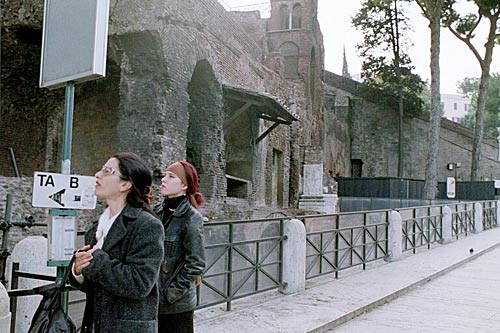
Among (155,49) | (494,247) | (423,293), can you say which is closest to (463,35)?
(494,247)

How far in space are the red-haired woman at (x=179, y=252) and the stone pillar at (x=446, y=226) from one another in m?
12.3

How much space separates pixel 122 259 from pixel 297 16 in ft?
95.2

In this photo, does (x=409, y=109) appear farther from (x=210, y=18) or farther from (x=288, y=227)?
(x=288, y=227)

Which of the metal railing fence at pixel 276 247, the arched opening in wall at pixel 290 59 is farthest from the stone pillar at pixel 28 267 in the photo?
the arched opening in wall at pixel 290 59

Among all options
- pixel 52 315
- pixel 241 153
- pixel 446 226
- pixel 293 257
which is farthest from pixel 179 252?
pixel 241 153

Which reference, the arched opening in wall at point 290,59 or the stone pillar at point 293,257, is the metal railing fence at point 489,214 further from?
the stone pillar at point 293,257

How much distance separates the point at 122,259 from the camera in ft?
8.10

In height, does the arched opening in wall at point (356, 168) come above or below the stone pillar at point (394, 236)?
above

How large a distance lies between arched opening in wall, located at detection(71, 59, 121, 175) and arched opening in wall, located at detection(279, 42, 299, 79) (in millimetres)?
15169

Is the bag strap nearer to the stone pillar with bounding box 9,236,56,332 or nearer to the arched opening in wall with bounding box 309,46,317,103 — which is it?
the stone pillar with bounding box 9,236,56,332

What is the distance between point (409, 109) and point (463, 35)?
8573mm

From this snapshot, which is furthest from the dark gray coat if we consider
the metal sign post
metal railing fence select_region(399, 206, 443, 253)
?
metal railing fence select_region(399, 206, 443, 253)

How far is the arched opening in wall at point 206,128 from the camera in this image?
46.3 ft

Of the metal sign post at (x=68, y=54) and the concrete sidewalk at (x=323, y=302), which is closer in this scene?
the metal sign post at (x=68, y=54)
